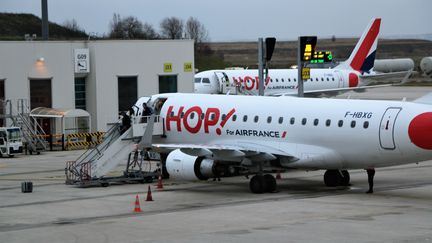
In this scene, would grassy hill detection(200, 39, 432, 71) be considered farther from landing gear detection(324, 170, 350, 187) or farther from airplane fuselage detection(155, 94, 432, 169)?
landing gear detection(324, 170, 350, 187)

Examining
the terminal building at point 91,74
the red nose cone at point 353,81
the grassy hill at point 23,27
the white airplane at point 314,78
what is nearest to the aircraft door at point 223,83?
the white airplane at point 314,78

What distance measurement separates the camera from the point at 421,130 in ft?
99.0

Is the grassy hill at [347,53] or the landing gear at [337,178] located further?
the grassy hill at [347,53]

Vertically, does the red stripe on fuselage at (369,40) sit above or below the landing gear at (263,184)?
above

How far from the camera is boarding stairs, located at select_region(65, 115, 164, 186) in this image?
36406mm

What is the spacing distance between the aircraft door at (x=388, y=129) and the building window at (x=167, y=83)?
3240 centimetres

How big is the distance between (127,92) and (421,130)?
3299cm

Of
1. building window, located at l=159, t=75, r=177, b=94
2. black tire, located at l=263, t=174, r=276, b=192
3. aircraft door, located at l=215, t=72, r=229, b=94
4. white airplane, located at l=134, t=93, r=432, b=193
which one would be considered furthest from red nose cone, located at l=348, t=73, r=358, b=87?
black tire, located at l=263, t=174, r=276, b=192

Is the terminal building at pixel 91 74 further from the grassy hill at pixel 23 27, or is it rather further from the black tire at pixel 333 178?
the grassy hill at pixel 23 27

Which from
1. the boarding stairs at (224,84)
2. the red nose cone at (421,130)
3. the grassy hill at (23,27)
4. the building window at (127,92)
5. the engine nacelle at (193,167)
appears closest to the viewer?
the red nose cone at (421,130)

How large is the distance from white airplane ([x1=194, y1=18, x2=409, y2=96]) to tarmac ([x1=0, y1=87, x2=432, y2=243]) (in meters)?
30.9

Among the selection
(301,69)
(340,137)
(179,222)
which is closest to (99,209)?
(179,222)

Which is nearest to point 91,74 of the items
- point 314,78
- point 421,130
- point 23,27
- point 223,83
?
point 223,83

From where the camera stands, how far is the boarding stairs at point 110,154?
36406 mm
